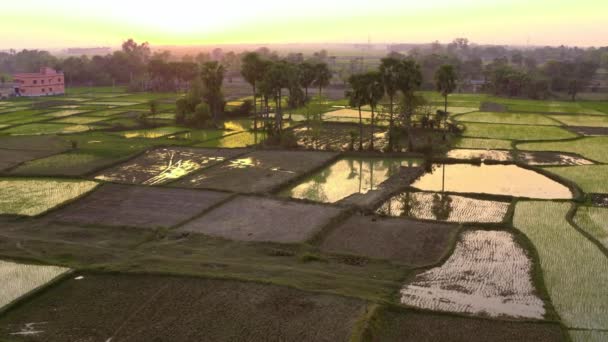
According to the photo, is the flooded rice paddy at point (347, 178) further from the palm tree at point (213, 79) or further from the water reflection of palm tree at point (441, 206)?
the palm tree at point (213, 79)

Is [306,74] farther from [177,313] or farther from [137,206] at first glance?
[177,313]

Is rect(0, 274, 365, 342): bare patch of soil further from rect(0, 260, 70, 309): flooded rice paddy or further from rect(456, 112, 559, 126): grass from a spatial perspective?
rect(456, 112, 559, 126): grass

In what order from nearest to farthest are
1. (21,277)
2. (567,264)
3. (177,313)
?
(177,313), (21,277), (567,264)

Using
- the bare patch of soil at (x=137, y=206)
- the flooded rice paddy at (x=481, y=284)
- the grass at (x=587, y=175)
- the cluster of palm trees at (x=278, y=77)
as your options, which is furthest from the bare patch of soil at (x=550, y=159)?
the bare patch of soil at (x=137, y=206)

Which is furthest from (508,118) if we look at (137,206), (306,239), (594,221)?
(137,206)

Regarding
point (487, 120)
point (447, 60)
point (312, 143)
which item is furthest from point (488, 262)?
point (447, 60)

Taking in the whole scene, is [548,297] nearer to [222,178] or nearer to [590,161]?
[222,178]
